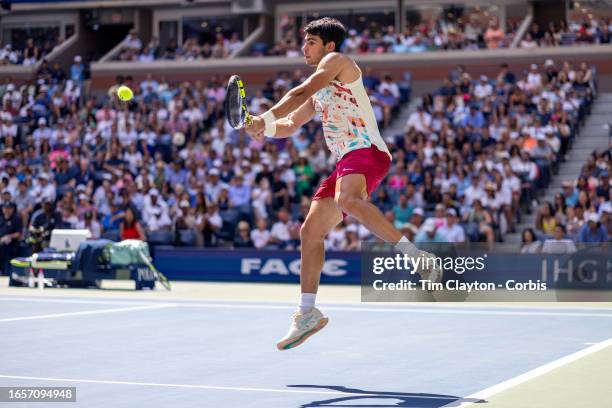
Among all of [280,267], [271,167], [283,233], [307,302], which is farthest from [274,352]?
[271,167]

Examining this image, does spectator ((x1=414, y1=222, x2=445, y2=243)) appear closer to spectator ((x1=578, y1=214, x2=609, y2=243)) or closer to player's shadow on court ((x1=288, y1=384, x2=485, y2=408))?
spectator ((x1=578, y1=214, x2=609, y2=243))

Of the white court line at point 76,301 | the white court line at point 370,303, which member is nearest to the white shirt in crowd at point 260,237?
the white court line at point 370,303

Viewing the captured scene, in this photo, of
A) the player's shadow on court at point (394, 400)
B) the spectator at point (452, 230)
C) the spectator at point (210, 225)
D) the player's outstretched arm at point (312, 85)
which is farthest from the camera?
the spectator at point (210, 225)

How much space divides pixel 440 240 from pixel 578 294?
11.7 ft

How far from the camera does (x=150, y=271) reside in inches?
752

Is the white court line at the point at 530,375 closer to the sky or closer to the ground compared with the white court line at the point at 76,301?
closer to the sky

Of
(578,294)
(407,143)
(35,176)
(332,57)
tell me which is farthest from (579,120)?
(332,57)

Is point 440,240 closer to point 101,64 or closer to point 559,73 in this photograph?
point 559,73

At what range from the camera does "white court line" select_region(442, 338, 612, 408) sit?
6137 mm

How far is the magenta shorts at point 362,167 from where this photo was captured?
7320 millimetres

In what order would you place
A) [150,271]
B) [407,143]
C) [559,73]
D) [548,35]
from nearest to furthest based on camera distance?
1. [150,271]
2. [407,143]
3. [559,73]
4. [548,35]

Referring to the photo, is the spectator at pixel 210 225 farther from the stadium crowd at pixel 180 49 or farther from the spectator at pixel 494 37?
the stadium crowd at pixel 180 49

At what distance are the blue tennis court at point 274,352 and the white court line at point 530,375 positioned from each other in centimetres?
9

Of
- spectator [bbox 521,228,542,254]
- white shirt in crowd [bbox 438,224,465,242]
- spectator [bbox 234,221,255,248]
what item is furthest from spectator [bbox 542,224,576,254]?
spectator [bbox 234,221,255,248]
